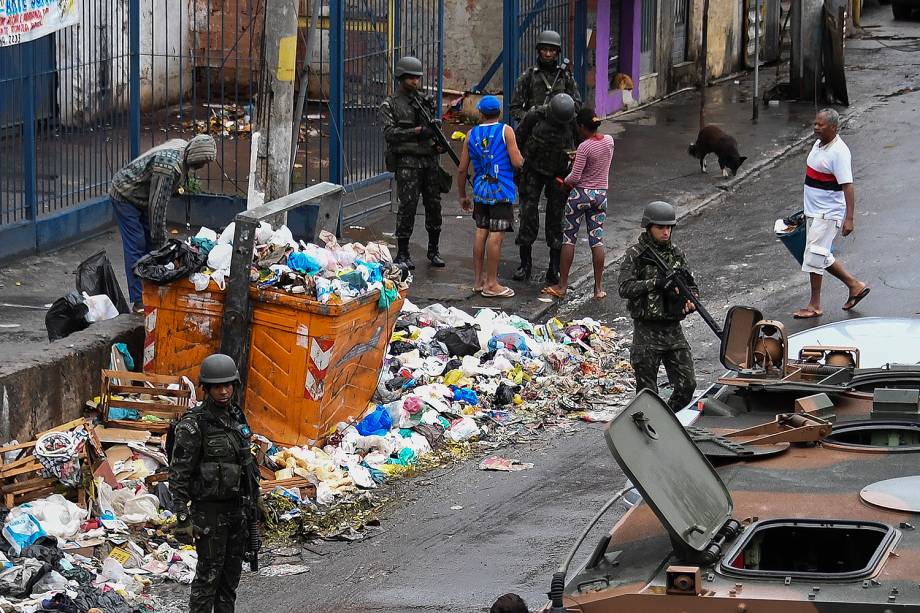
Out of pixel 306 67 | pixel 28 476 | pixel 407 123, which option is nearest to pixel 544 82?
pixel 407 123

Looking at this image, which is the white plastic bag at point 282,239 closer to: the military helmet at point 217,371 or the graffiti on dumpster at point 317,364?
the graffiti on dumpster at point 317,364

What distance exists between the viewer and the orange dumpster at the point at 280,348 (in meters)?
9.30

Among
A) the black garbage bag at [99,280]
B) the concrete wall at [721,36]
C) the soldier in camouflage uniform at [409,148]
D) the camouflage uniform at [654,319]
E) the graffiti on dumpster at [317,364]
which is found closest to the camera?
the camouflage uniform at [654,319]

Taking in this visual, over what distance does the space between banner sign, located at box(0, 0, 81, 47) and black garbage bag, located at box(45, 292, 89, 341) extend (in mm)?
3526

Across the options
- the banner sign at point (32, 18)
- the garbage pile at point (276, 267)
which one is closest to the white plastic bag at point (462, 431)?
the garbage pile at point (276, 267)

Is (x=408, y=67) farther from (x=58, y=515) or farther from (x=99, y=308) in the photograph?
(x=58, y=515)

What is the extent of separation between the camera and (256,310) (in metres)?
9.40

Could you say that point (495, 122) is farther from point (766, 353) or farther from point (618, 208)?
point (766, 353)

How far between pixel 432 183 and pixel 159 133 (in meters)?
5.53

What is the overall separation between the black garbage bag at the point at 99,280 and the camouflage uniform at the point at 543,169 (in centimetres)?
407

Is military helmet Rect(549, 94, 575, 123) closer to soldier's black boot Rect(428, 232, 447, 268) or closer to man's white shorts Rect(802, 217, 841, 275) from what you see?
soldier's black boot Rect(428, 232, 447, 268)

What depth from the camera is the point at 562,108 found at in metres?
12.7

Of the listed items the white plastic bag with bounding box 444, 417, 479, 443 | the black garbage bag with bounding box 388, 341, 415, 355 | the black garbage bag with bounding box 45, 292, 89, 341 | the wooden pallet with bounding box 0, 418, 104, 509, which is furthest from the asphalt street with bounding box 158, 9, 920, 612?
the black garbage bag with bounding box 45, 292, 89, 341

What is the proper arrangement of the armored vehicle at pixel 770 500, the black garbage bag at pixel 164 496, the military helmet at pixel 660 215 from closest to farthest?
1. the armored vehicle at pixel 770 500
2. the black garbage bag at pixel 164 496
3. the military helmet at pixel 660 215
